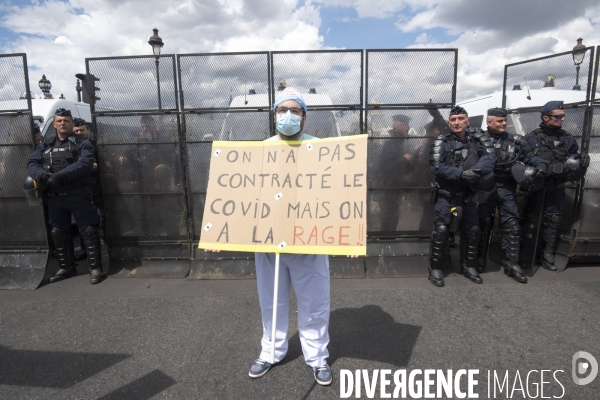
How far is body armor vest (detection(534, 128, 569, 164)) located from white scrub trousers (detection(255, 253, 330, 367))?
3704 mm

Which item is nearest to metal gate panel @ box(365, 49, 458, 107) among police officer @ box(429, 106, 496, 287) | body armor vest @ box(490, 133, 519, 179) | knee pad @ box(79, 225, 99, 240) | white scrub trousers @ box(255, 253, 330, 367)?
police officer @ box(429, 106, 496, 287)

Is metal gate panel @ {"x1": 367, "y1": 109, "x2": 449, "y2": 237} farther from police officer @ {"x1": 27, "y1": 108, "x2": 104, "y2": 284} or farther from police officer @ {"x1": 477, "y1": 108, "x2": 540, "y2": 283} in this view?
police officer @ {"x1": 27, "y1": 108, "x2": 104, "y2": 284}

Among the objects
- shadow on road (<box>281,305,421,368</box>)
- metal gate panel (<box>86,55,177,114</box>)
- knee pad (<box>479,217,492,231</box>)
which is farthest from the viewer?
knee pad (<box>479,217,492,231</box>)

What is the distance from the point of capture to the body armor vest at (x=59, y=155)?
4471 mm

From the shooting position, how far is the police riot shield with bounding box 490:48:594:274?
4.63 meters

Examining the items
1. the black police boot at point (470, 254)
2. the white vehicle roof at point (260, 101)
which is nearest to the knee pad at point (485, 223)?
the black police boot at point (470, 254)

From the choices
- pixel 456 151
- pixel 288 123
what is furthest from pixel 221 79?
pixel 456 151

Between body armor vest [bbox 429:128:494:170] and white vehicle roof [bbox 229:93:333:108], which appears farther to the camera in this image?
white vehicle roof [bbox 229:93:333:108]

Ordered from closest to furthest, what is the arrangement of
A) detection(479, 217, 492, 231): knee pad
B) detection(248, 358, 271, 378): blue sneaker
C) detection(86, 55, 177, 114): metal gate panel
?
detection(248, 358, 271, 378): blue sneaker < detection(86, 55, 177, 114): metal gate panel < detection(479, 217, 492, 231): knee pad

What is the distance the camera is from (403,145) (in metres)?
4.83

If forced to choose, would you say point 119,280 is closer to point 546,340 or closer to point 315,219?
point 315,219

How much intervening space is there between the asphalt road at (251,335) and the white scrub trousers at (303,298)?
9.1 inches

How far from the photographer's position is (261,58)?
4.68m

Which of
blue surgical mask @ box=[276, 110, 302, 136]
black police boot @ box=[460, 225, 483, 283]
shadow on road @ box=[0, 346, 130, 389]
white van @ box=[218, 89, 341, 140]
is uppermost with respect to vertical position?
white van @ box=[218, 89, 341, 140]
